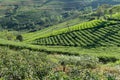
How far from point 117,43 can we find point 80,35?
24.4 metres

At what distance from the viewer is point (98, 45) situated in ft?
387

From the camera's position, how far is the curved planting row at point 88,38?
121562 mm

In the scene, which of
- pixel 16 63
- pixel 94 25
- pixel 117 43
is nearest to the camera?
pixel 16 63

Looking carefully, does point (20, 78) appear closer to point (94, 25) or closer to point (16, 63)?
point (16, 63)

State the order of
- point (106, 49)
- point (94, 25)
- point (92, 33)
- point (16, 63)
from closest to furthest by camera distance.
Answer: point (16, 63)
point (106, 49)
point (92, 33)
point (94, 25)

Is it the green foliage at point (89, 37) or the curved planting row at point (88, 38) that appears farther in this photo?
the curved planting row at point (88, 38)

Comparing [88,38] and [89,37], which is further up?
[89,37]

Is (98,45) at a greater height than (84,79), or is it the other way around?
(84,79)

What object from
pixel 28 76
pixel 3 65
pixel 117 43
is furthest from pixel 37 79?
pixel 117 43

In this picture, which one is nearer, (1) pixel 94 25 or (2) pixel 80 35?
(2) pixel 80 35

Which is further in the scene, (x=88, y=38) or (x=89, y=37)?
(x=89, y=37)

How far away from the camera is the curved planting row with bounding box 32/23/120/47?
121562 mm

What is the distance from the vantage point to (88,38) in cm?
12888

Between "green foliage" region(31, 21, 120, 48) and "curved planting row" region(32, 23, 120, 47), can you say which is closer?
"green foliage" region(31, 21, 120, 48)
